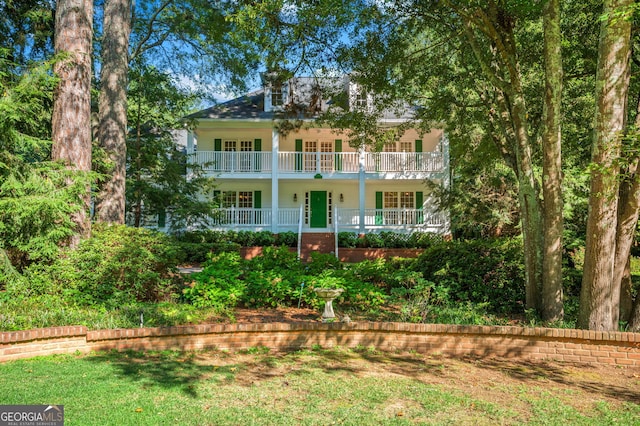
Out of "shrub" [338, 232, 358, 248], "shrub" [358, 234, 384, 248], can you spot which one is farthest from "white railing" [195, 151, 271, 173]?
"shrub" [358, 234, 384, 248]

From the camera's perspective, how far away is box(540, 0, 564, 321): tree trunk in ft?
21.1

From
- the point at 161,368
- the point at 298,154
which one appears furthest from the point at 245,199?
the point at 161,368

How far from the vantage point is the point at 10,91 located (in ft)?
23.4

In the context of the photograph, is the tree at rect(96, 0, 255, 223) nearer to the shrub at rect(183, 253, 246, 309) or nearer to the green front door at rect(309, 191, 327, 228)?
the shrub at rect(183, 253, 246, 309)

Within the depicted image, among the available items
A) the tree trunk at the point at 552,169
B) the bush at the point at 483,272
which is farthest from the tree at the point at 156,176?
the tree trunk at the point at 552,169

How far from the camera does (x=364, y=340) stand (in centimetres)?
614

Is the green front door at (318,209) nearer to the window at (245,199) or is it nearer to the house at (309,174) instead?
the house at (309,174)

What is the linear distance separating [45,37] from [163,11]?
195 inches

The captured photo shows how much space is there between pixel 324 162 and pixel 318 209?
2393 mm

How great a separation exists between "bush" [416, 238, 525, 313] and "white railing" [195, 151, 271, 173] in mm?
12583

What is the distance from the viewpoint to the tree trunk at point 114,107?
10625 mm

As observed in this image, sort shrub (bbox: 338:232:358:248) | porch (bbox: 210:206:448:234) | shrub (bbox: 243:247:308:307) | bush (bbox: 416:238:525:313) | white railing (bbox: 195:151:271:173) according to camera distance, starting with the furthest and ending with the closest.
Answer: white railing (bbox: 195:151:271:173) < porch (bbox: 210:206:448:234) < shrub (bbox: 338:232:358:248) < bush (bbox: 416:238:525:313) < shrub (bbox: 243:247:308:307)

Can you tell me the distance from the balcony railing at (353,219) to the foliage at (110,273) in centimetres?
1144

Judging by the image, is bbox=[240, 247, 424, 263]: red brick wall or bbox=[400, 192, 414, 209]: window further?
bbox=[400, 192, 414, 209]: window
